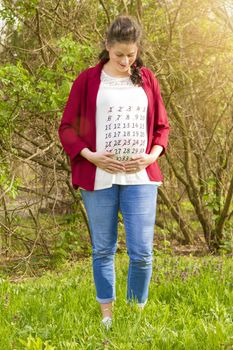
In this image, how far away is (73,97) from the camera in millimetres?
3326

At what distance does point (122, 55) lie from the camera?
3.21 metres

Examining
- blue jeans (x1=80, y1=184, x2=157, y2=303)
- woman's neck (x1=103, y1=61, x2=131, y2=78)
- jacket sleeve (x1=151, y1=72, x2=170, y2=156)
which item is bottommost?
blue jeans (x1=80, y1=184, x2=157, y2=303)

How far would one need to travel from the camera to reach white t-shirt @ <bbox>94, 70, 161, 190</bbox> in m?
3.18

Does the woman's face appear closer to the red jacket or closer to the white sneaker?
the red jacket

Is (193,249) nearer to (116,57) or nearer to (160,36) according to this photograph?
(160,36)

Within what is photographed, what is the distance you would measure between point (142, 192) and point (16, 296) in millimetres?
1516

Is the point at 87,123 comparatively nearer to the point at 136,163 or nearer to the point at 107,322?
the point at 136,163

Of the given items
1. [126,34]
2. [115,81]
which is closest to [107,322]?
[115,81]

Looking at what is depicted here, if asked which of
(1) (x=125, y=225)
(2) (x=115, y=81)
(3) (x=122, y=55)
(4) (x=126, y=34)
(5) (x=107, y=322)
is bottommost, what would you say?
(5) (x=107, y=322)

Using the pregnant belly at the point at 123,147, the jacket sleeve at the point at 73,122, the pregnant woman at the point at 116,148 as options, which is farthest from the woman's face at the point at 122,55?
the pregnant belly at the point at 123,147

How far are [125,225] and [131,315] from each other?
519mm

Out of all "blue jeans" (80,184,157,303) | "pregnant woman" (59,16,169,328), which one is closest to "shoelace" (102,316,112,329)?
"pregnant woman" (59,16,169,328)

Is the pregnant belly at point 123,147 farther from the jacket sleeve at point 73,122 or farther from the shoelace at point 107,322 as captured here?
the shoelace at point 107,322

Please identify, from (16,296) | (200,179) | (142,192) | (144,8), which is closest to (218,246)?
(200,179)
